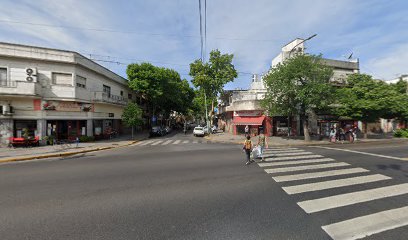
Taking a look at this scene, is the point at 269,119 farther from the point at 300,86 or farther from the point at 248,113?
the point at 300,86

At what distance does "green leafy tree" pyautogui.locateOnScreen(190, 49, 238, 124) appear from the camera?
99.6ft

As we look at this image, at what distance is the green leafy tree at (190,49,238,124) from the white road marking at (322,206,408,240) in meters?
27.6

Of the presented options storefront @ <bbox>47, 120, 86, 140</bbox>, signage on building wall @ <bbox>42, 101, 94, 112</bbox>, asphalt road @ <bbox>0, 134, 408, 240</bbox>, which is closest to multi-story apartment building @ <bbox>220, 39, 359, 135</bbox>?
asphalt road @ <bbox>0, 134, 408, 240</bbox>

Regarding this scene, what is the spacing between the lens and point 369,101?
59.0ft

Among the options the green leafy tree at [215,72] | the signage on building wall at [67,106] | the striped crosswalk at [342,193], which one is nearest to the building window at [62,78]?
the signage on building wall at [67,106]

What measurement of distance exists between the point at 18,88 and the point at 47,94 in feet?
6.20

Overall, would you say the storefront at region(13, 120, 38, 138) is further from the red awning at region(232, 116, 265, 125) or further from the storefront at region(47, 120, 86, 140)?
the red awning at region(232, 116, 265, 125)

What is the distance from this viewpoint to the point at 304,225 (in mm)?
3600

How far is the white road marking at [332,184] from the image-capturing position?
5387mm

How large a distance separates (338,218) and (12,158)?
624 inches

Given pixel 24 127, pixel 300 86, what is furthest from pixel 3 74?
pixel 300 86

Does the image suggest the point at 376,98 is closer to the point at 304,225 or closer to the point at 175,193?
the point at 304,225

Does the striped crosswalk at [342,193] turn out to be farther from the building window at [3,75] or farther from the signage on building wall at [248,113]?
the building window at [3,75]

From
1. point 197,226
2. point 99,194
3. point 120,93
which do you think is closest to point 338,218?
point 197,226
